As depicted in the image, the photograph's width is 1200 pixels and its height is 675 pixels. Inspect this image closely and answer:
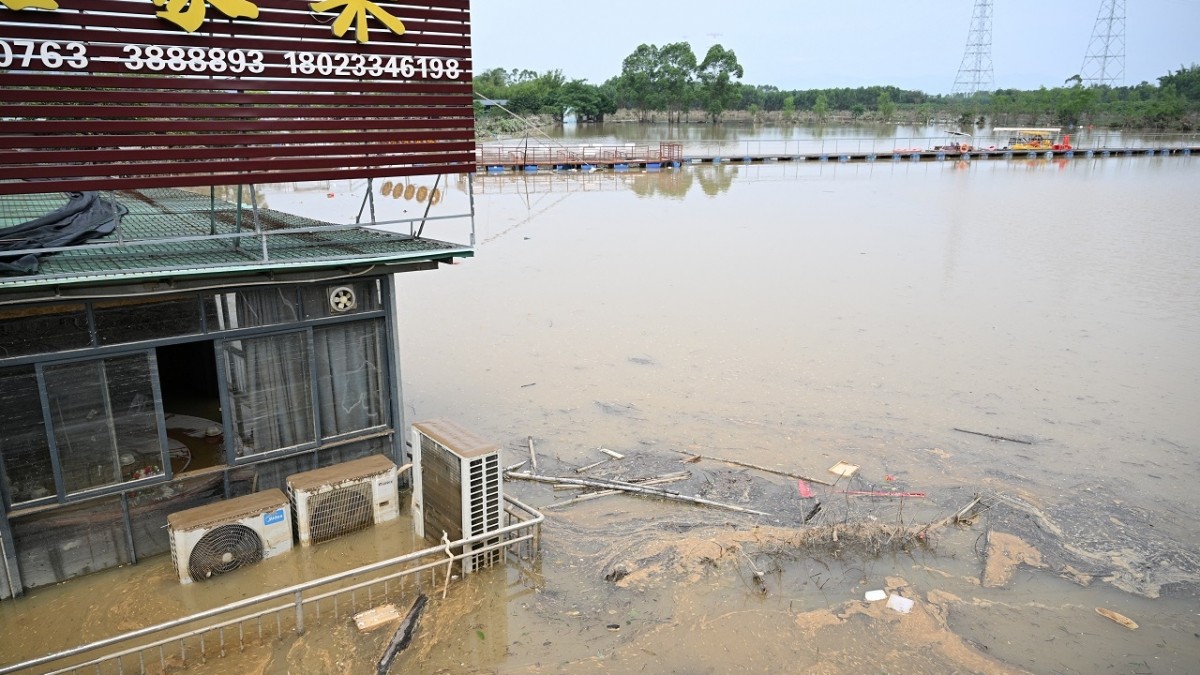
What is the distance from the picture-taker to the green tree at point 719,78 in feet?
307

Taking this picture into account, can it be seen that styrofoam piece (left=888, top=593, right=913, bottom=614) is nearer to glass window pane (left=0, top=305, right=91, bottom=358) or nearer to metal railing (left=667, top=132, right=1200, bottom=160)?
glass window pane (left=0, top=305, right=91, bottom=358)

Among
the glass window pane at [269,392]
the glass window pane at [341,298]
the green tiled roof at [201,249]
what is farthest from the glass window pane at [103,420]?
the glass window pane at [341,298]

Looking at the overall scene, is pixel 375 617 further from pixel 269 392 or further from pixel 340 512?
pixel 269 392

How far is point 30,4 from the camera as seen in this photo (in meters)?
5.75

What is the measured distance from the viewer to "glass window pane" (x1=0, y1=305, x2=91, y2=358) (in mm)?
6141

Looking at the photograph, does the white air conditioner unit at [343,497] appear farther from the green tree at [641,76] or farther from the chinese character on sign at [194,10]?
the green tree at [641,76]

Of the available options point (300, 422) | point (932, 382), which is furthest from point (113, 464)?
point (932, 382)

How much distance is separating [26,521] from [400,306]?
10.2 m

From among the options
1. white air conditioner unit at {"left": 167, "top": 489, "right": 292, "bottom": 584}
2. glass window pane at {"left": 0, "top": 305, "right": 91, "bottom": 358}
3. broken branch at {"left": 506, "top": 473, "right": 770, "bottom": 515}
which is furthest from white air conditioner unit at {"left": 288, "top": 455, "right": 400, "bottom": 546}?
glass window pane at {"left": 0, "top": 305, "right": 91, "bottom": 358}

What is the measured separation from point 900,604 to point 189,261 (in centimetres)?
687

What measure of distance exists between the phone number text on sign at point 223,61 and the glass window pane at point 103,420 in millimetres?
2382

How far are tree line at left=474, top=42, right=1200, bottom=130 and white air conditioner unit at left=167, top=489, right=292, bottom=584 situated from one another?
243 feet

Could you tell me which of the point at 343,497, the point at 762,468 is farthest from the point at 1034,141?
the point at 343,497

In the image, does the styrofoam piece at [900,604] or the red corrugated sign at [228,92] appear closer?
the red corrugated sign at [228,92]
